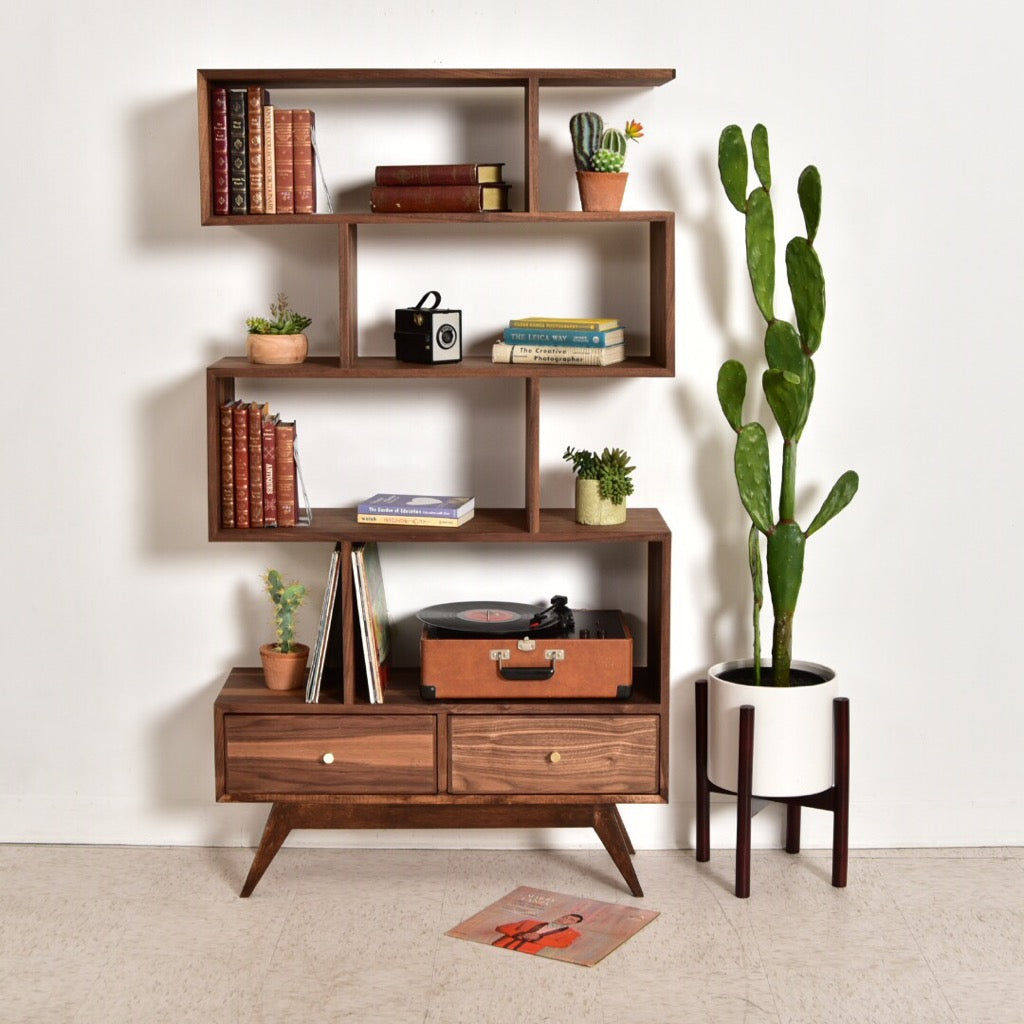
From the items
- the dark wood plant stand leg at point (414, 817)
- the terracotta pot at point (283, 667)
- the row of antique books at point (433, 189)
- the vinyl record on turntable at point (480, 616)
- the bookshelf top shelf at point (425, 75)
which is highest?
the bookshelf top shelf at point (425, 75)

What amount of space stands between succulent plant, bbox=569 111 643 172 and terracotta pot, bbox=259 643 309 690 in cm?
130

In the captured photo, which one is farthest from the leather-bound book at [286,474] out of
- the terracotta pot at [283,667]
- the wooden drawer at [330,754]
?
the wooden drawer at [330,754]

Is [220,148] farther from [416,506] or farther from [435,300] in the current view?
[416,506]

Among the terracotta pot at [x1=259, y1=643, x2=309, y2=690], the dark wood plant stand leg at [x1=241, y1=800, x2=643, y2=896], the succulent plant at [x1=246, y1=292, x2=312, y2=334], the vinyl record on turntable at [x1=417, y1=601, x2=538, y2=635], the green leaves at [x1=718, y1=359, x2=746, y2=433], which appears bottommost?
the dark wood plant stand leg at [x1=241, y1=800, x2=643, y2=896]

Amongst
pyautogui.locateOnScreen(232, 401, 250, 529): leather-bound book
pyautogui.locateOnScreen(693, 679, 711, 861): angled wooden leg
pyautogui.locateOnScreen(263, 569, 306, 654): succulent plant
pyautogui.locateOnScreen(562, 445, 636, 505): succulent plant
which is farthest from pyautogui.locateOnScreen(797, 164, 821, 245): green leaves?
pyautogui.locateOnScreen(263, 569, 306, 654): succulent plant

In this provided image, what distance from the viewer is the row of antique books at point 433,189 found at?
303 cm

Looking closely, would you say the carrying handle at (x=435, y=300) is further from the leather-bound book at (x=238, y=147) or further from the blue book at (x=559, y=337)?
the leather-bound book at (x=238, y=147)

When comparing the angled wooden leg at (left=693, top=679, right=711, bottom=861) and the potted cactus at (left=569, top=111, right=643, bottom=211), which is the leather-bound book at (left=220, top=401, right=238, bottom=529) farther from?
the angled wooden leg at (left=693, top=679, right=711, bottom=861)

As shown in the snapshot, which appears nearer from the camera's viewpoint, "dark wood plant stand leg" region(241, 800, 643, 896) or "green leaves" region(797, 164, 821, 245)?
"green leaves" region(797, 164, 821, 245)

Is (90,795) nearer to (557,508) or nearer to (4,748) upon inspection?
(4,748)

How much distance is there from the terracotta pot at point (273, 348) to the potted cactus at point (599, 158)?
2.37ft

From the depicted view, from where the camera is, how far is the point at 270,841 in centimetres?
321

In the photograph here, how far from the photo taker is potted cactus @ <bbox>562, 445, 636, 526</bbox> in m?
3.14

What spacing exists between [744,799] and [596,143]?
4.94 ft
